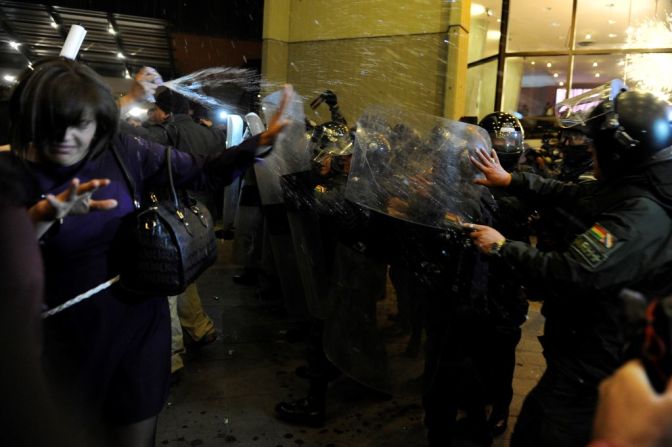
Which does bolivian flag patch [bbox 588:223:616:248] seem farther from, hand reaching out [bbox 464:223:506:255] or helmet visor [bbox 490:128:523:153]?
helmet visor [bbox 490:128:523:153]

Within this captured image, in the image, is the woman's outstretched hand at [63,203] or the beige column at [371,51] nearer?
the woman's outstretched hand at [63,203]

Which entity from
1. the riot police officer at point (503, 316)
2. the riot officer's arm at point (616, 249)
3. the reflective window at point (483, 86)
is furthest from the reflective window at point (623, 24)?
the riot officer's arm at point (616, 249)

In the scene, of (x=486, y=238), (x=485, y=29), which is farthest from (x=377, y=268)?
(x=485, y=29)

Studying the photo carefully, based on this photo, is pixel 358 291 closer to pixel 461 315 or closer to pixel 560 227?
pixel 461 315

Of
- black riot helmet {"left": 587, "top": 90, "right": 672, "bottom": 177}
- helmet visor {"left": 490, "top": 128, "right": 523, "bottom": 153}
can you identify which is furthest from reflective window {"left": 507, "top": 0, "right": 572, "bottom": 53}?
black riot helmet {"left": 587, "top": 90, "right": 672, "bottom": 177}

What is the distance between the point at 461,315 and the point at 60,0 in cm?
1187

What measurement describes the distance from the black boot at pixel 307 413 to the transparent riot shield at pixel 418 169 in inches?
58.9

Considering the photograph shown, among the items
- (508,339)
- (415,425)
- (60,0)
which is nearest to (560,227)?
(508,339)

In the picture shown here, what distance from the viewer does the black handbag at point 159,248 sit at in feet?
5.85

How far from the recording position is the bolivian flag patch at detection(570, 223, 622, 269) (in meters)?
1.65

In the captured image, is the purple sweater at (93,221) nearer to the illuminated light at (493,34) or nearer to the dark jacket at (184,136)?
the dark jacket at (184,136)

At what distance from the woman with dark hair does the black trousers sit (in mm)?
1417

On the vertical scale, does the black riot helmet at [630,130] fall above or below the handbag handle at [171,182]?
above

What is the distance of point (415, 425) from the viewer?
3400mm
